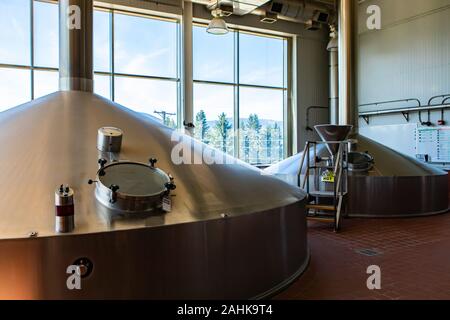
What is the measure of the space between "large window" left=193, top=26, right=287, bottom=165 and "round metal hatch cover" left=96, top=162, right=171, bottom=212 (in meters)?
7.55

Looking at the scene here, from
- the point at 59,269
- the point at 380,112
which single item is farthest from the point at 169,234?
the point at 380,112

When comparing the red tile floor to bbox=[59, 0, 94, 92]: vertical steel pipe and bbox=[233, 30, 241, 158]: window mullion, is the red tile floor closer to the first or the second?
bbox=[59, 0, 94, 92]: vertical steel pipe

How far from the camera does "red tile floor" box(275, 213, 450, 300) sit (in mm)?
2850

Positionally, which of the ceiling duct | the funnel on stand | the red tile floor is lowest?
the red tile floor

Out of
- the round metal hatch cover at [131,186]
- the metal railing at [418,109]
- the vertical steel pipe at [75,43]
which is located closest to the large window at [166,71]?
the metal railing at [418,109]

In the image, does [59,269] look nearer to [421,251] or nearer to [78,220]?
[78,220]

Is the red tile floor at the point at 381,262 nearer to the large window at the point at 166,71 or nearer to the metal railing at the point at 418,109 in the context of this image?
the metal railing at the point at 418,109

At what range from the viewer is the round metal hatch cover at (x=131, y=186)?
83.3 inches

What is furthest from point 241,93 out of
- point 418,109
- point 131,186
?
point 131,186

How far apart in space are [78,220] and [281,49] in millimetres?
10485

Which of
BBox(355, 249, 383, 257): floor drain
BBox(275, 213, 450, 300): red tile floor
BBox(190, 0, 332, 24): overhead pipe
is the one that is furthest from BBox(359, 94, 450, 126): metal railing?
BBox(355, 249, 383, 257): floor drain

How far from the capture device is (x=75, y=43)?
3.06m

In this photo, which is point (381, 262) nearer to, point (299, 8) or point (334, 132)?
point (334, 132)

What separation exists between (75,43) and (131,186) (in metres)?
1.55
